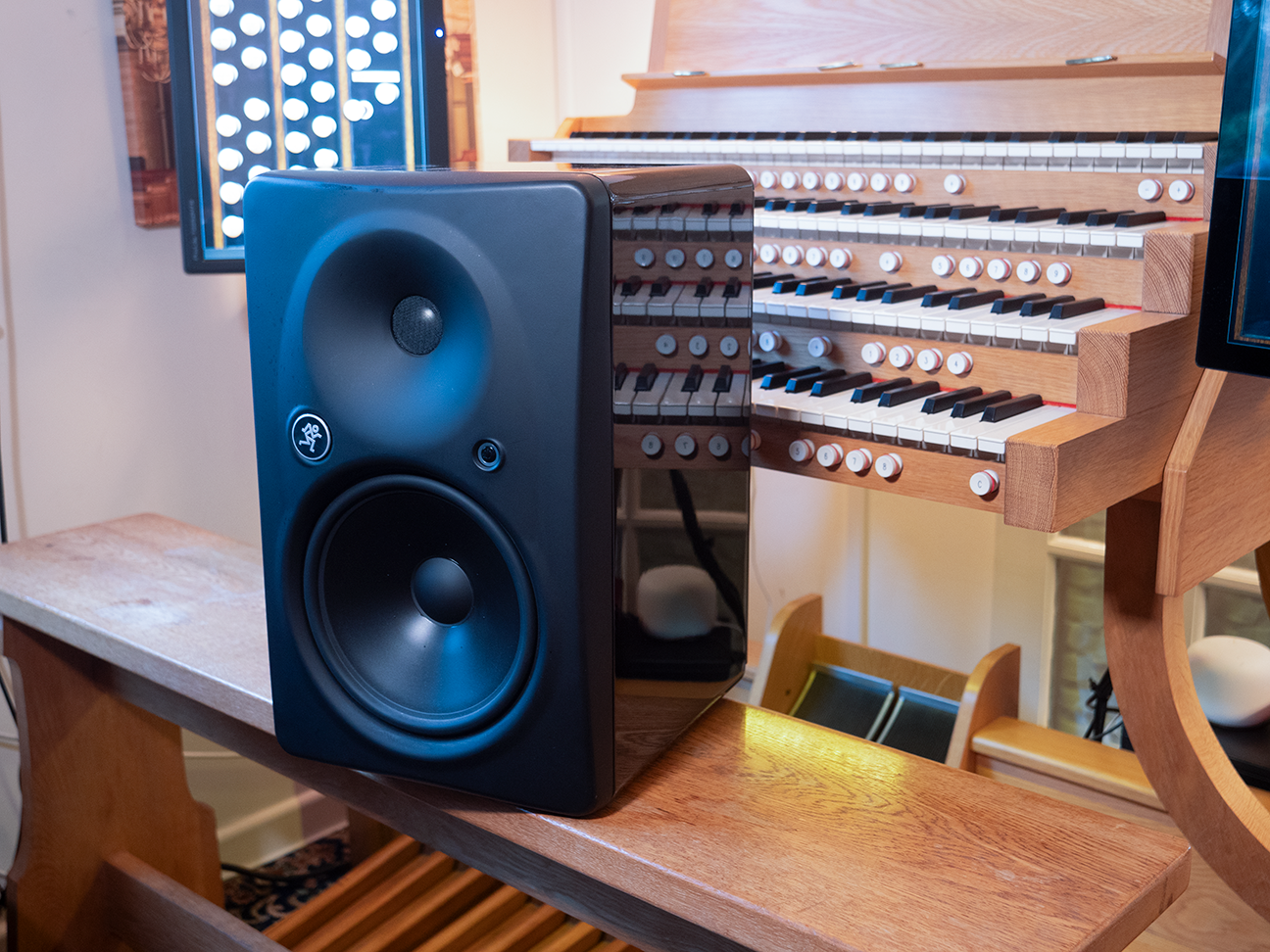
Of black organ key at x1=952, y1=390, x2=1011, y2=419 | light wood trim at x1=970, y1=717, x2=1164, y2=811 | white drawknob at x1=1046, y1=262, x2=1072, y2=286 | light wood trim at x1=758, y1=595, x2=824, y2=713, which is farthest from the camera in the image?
light wood trim at x1=758, y1=595, x2=824, y2=713

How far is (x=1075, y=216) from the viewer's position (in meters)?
1.09

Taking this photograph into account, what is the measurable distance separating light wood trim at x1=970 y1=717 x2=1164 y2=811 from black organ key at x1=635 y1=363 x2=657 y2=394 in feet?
2.76

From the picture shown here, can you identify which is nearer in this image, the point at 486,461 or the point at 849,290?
Result: the point at 486,461

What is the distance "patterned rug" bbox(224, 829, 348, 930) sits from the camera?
5.98ft

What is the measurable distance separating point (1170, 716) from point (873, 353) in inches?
17.0

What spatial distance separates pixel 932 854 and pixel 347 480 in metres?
0.45

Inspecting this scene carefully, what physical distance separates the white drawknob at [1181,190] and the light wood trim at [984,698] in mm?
612

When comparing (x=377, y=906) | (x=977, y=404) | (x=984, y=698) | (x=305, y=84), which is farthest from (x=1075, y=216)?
(x=377, y=906)

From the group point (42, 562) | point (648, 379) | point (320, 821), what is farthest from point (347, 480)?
point (320, 821)

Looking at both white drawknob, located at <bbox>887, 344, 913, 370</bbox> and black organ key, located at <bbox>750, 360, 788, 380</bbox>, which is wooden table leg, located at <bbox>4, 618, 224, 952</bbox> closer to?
black organ key, located at <bbox>750, 360, 788, 380</bbox>

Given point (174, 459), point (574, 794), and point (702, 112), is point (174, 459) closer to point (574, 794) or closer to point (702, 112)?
point (702, 112)

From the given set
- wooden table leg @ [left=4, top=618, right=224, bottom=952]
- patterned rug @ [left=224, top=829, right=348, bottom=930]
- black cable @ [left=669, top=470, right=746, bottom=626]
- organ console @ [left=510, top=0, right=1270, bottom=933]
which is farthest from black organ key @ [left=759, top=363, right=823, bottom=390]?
patterned rug @ [left=224, top=829, right=348, bottom=930]

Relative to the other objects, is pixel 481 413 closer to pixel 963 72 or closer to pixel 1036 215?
pixel 1036 215

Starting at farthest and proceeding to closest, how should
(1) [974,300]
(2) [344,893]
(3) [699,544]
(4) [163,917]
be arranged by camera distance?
(2) [344,893], (4) [163,917], (1) [974,300], (3) [699,544]
